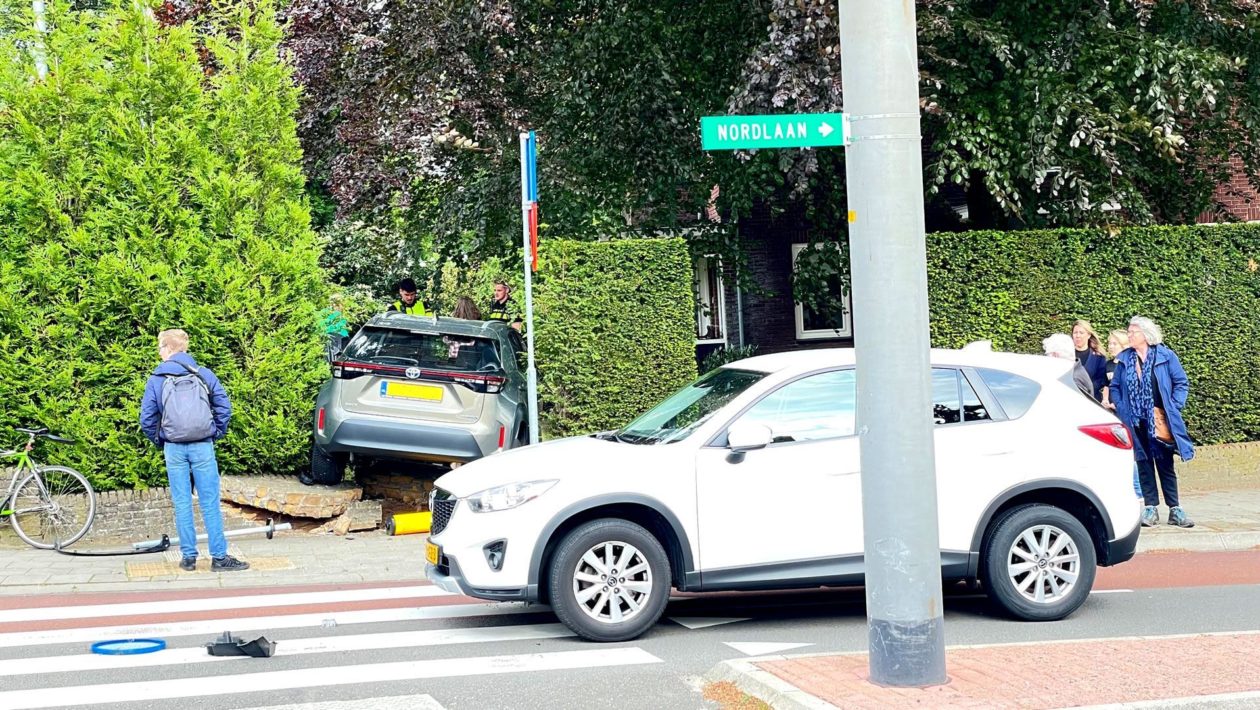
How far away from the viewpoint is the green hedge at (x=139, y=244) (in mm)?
12523

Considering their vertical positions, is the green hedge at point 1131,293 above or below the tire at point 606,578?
above

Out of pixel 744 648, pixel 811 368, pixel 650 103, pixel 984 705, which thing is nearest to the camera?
pixel 984 705

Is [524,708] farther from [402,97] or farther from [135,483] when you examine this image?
[402,97]

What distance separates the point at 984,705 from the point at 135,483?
356 inches

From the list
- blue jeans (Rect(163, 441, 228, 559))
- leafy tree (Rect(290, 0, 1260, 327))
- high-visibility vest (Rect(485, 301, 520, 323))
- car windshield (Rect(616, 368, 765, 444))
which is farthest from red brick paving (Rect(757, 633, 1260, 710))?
high-visibility vest (Rect(485, 301, 520, 323))

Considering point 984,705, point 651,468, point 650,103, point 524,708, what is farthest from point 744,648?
point 650,103

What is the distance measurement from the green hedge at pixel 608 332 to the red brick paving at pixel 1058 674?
7022 millimetres

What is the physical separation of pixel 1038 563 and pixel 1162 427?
4.75m

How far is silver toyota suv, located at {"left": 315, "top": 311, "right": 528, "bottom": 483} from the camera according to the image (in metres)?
12.2

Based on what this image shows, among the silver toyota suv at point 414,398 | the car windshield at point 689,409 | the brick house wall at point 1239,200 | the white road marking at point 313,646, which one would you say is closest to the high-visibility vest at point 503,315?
the silver toyota suv at point 414,398

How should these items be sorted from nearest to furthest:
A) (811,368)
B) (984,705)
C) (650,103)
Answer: (984,705), (811,368), (650,103)

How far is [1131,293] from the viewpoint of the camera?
15.9 meters

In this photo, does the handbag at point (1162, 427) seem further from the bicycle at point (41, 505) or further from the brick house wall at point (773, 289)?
the brick house wall at point (773, 289)

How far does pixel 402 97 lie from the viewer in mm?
16875
